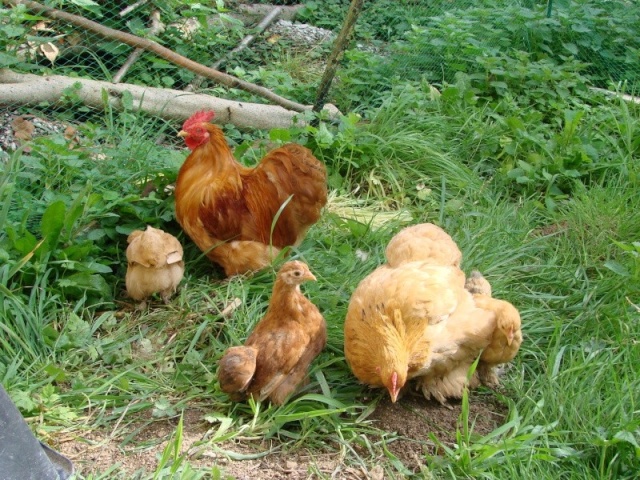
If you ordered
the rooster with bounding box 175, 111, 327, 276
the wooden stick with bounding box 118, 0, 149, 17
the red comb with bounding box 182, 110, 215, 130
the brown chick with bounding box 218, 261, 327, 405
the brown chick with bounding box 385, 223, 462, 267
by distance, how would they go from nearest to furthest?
1. the brown chick with bounding box 218, 261, 327, 405
2. the brown chick with bounding box 385, 223, 462, 267
3. the rooster with bounding box 175, 111, 327, 276
4. the red comb with bounding box 182, 110, 215, 130
5. the wooden stick with bounding box 118, 0, 149, 17

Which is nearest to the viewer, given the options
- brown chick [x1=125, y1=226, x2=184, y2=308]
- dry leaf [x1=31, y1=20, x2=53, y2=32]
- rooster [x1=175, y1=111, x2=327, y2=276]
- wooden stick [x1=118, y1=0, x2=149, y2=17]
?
brown chick [x1=125, y1=226, x2=184, y2=308]

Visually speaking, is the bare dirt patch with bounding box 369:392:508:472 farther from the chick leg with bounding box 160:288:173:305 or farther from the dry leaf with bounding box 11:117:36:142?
the dry leaf with bounding box 11:117:36:142

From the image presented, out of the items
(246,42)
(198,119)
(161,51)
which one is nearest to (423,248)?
(198,119)

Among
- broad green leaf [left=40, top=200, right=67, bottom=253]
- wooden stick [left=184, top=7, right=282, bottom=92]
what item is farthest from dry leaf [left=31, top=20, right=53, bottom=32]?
broad green leaf [left=40, top=200, right=67, bottom=253]

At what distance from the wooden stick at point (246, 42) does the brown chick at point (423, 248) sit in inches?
112

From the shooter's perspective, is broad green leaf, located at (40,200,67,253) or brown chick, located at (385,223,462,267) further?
broad green leaf, located at (40,200,67,253)

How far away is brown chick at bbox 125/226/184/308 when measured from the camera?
386 centimetres

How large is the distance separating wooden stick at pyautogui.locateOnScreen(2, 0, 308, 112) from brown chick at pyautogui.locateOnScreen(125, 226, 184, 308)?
2.15 meters

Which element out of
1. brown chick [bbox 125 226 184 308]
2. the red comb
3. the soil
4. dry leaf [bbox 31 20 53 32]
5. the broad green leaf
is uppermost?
the red comb

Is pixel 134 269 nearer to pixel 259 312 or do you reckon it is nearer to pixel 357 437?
pixel 259 312

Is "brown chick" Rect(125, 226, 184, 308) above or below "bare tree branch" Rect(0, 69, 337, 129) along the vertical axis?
below

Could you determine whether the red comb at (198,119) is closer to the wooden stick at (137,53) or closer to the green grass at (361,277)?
the green grass at (361,277)

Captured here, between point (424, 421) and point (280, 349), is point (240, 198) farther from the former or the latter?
point (424, 421)

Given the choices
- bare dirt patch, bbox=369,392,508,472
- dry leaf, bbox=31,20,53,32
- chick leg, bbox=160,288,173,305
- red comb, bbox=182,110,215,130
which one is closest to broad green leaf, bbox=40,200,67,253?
chick leg, bbox=160,288,173,305
